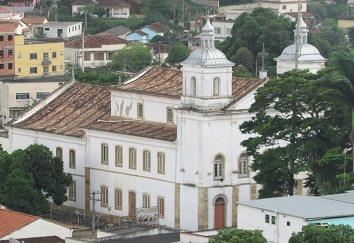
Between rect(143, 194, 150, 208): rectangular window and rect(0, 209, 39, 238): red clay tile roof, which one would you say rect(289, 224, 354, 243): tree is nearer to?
rect(0, 209, 39, 238): red clay tile roof

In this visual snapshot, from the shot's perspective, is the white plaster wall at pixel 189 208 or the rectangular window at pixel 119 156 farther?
the rectangular window at pixel 119 156

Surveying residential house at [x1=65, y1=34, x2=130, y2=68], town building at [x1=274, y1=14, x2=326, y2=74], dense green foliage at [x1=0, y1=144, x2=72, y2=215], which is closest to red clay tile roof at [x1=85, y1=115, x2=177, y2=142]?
dense green foliage at [x1=0, y1=144, x2=72, y2=215]

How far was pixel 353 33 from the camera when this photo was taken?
598ft

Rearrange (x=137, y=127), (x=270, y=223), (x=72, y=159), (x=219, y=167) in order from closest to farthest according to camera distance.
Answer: (x=270, y=223)
(x=219, y=167)
(x=137, y=127)
(x=72, y=159)

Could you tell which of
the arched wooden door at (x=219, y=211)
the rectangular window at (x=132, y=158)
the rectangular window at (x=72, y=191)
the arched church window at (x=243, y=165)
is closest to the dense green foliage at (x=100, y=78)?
the rectangular window at (x=72, y=191)

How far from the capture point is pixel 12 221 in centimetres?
8738

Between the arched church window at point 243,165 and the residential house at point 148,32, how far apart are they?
77.3m

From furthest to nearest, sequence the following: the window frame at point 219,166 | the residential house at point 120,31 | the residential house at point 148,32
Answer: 1. the residential house at point 148,32
2. the residential house at point 120,31
3. the window frame at point 219,166

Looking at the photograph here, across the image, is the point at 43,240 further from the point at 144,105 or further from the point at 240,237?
the point at 144,105

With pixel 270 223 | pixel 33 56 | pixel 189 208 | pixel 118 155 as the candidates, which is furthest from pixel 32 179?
pixel 33 56

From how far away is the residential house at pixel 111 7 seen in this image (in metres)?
186

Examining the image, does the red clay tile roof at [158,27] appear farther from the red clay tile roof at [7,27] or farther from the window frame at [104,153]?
the window frame at [104,153]

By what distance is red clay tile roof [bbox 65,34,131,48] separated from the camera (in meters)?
157

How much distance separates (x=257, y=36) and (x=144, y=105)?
2060 inches
